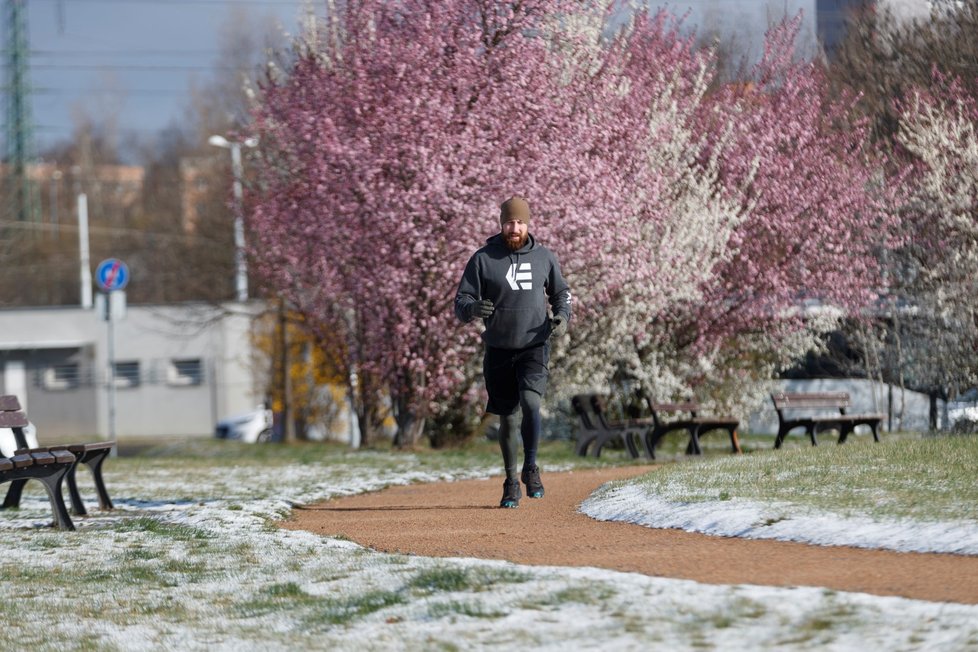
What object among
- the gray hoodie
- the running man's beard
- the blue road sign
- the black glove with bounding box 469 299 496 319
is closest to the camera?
the black glove with bounding box 469 299 496 319

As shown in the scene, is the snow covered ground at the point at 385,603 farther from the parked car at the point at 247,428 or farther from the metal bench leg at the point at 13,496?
the parked car at the point at 247,428

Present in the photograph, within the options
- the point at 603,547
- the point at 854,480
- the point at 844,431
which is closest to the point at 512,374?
the point at 854,480

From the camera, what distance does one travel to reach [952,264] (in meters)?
22.7

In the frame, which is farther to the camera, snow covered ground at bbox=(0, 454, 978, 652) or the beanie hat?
the beanie hat

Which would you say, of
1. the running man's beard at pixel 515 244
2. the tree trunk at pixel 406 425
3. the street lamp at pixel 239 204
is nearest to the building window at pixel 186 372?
the street lamp at pixel 239 204

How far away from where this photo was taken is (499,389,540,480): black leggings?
403 inches

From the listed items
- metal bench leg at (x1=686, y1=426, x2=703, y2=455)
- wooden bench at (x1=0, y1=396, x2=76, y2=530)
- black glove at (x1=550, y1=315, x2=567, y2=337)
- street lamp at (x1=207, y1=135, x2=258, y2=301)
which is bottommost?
metal bench leg at (x1=686, y1=426, x2=703, y2=455)

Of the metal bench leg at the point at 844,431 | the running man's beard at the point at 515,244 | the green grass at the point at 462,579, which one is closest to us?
the green grass at the point at 462,579

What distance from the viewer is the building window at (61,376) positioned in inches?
1871

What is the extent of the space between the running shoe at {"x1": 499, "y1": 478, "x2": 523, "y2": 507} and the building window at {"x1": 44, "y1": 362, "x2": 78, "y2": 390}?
→ 38.7 m

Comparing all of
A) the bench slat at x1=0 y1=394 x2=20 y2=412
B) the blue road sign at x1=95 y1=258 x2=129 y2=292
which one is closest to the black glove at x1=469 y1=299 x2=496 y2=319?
the bench slat at x1=0 y1=394 x2=20 y2=412

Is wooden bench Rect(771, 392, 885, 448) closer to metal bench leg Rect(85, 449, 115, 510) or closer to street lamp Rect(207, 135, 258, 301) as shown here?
metal bench leg Rect(85, 449, 115, 510)

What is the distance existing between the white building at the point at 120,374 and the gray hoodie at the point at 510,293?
35725 mm

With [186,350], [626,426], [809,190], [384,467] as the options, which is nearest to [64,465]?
[384,467]
